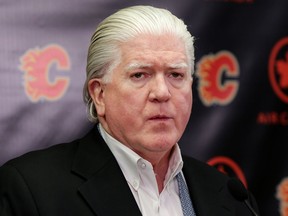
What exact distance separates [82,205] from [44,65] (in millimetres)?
711

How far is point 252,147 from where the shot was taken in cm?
259

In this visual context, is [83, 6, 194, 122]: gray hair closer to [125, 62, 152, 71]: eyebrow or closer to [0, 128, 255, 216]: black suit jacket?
[125, 62, 152, 71]: eyebrow

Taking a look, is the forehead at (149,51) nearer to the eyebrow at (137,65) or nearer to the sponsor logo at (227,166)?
the eyebrow at (137,65)

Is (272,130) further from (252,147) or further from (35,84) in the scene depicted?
(35,84)

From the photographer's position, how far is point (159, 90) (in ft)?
5.69

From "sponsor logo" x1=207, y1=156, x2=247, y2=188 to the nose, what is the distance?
0.83 meters

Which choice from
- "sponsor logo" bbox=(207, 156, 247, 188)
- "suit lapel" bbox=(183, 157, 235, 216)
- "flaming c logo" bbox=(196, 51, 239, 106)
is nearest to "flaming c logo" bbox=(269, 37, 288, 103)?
"flaming c logo" bbox=(196, 51, 239, 106)

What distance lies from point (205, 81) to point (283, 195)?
558mm

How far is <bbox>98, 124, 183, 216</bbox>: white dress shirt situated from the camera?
70.6 inches

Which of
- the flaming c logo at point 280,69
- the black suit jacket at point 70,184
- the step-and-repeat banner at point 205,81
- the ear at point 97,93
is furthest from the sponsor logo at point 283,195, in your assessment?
the ear at point 97,93

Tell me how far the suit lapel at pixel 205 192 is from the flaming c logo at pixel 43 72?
534mm

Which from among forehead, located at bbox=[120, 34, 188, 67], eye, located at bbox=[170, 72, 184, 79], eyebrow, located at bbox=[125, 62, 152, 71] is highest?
forehead, located at bbox=[120, 34, 188, 67]

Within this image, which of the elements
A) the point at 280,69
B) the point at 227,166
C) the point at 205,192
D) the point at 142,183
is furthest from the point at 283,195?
the point at 142,183

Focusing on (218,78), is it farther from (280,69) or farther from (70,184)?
(70,184)
